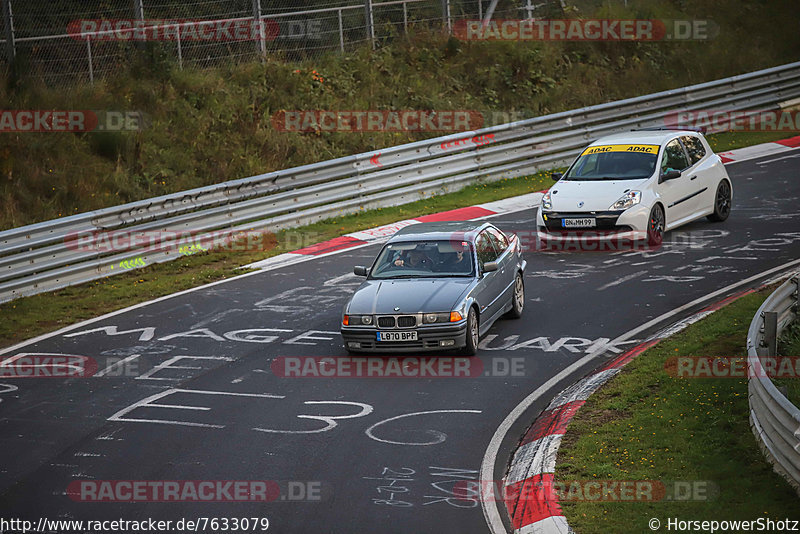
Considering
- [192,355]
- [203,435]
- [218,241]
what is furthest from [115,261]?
[203,435]

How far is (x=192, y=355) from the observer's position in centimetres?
1277

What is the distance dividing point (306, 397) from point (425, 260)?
2.87 m

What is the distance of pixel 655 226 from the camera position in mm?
17078

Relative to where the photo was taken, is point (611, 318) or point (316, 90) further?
point (316, 90)

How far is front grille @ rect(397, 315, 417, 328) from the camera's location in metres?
11.9

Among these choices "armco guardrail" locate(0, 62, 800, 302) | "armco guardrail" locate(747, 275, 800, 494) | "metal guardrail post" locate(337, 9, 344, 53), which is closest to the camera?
"armco guardrail" locate(747, 275, 800, 494)

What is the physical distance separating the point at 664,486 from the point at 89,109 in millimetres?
17138

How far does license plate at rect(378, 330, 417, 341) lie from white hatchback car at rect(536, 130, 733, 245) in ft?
19.3

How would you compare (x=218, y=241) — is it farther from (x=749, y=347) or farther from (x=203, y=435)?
(x=749, y=347)

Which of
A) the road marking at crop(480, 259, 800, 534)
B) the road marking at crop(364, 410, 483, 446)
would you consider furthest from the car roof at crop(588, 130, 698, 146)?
the road marking at crop(364, 410, 483, 446)

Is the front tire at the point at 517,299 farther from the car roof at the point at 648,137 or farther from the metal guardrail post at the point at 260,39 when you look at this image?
the metal guardrail post at the point at 260,39

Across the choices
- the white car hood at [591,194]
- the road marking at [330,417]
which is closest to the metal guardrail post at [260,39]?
the white car hood at [591,194]

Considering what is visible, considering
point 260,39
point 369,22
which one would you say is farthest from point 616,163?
point 369,22

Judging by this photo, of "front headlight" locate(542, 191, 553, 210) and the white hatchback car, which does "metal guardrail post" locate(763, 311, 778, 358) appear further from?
"front headlight" locate(542, 191, 553, 210)
